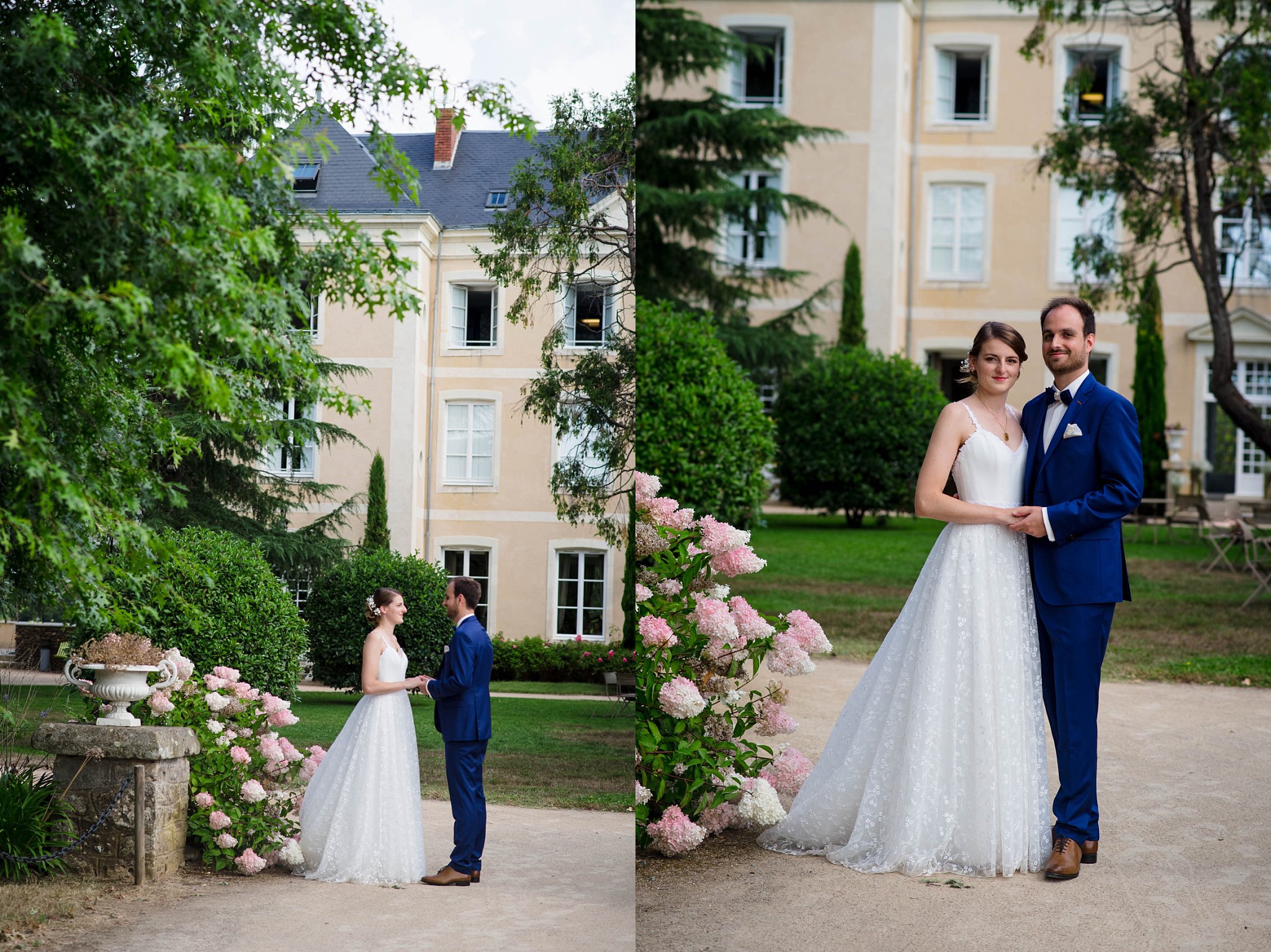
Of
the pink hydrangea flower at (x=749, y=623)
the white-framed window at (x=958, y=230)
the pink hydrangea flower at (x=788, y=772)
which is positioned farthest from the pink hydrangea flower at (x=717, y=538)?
the white-framed window at (x=958, y=230)

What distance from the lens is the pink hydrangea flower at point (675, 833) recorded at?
4.17 metres

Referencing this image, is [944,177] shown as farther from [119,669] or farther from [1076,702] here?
[119,669]

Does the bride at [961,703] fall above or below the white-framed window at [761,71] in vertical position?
below

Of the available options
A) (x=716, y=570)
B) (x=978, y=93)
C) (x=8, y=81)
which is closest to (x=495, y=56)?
(x=8, y=81)

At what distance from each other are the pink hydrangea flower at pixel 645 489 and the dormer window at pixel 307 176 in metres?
1.47

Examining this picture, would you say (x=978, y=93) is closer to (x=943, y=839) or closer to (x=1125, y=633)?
(x=1125, y=633)

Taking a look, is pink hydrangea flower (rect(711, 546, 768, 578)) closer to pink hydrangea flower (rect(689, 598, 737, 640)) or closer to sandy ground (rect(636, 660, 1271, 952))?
pink hydrangea flower (rect(689, 598, 737, 640))

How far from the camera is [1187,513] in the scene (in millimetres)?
16406

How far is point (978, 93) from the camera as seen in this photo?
18.5m

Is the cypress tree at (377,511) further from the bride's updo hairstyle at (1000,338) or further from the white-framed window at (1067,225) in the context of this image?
the white-framed window at (1067,225)

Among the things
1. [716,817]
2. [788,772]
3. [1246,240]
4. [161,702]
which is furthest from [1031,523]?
[1246,240]

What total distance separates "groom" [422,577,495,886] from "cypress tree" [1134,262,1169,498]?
15979 millimetres

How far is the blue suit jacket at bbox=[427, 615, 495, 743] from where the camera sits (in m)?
4.14

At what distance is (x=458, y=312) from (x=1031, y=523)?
2.01 m
